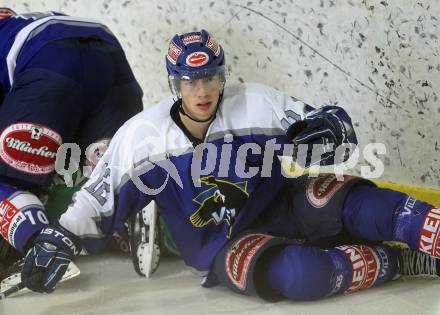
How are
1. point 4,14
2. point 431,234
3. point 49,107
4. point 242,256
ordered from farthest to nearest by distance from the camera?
1. point 4,14
2. point 49,107
3. point 242,256
4. point 431,234

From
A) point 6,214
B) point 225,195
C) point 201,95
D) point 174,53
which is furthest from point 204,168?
point 6,214

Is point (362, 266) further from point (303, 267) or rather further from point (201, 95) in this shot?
point (201, 95)

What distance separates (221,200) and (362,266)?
14.7 inches

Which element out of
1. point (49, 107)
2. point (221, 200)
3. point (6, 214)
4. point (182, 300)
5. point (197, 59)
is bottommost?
point (182, 300)

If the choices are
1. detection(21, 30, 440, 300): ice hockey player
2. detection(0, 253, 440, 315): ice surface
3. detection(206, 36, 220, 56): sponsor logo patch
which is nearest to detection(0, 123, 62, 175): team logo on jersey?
detection(21, 30, 440, 300): ice hockey player

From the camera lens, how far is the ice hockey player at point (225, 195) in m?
1.72

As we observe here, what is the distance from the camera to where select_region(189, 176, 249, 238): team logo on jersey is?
71.6 inches

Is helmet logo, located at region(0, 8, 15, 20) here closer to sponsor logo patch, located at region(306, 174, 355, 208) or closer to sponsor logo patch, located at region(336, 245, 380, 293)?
sponsor logo patch, located at region(306, 174, 355, 208)

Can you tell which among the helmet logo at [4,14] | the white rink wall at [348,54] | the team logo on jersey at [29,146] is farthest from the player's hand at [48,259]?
the white rink wall at [348,54]

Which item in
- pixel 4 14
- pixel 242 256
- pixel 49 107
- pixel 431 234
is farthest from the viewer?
pixel 4 14

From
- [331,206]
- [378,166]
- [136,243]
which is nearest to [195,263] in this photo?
[136,243]

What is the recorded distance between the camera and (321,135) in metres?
1.66

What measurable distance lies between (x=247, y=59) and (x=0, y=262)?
3.28 ft

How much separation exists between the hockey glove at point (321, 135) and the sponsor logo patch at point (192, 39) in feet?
1.08
